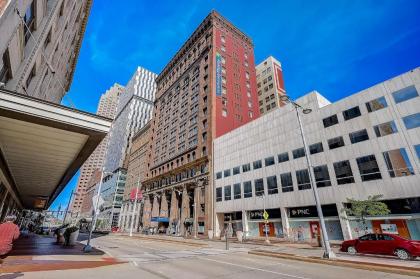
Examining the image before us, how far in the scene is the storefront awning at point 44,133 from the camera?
28.7 ft

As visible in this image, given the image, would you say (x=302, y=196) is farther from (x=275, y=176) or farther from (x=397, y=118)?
(x=397, y=118)

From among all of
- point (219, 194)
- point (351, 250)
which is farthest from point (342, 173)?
point (219, 194)

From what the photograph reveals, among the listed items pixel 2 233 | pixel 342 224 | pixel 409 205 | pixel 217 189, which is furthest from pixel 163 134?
pixel 2 233

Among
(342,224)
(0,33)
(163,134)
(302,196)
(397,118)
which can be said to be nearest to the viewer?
(0,33)

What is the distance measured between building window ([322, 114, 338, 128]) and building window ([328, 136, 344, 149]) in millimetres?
2328

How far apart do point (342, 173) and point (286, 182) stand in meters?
8.56

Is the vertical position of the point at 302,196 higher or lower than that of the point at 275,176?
lower

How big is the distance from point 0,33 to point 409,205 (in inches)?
1377

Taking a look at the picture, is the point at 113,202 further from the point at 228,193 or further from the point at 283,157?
the point at 283,157

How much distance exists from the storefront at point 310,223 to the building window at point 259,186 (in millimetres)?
5919

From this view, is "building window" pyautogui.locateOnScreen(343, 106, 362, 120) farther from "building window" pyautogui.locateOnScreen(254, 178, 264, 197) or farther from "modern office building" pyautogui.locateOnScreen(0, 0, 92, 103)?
"modern office building" pyautogui.locateOnScreen(0, 0, 92, 103)

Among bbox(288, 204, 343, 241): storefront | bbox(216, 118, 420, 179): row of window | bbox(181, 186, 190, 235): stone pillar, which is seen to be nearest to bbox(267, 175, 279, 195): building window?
bbox(216, 118, 420, 179): row of window

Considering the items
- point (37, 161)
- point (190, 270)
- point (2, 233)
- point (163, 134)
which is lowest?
point (190, 270)

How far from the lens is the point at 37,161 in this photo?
609 inches
